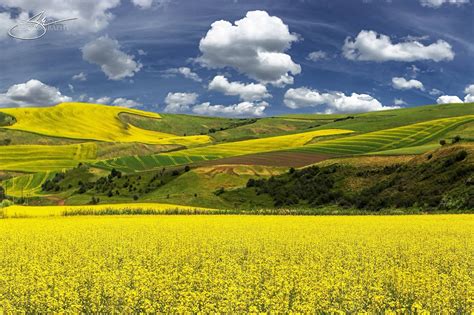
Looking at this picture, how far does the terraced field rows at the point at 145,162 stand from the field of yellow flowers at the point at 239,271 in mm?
76233

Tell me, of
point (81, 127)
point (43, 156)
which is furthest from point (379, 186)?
point (81, 127)

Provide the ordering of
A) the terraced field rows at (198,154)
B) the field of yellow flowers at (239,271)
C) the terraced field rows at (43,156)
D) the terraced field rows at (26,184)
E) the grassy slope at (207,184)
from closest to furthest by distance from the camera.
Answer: the field of yellow flowers at (239,271) < the grassy slope at (207,184) < the terraced field rows at (26,184) < the terraced field rows at (198,154) < the terraced field rows at (43,156)

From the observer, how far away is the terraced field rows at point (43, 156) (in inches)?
4461

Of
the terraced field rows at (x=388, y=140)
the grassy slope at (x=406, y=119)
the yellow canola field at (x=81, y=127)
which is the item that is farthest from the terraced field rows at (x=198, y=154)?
the yellow canola field at (x=81, y=127)

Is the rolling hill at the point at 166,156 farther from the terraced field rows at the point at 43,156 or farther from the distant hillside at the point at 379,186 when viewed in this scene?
the distant hillside at the point at 379,186

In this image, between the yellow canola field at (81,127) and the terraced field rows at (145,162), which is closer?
the terraced field rows at (145,162)

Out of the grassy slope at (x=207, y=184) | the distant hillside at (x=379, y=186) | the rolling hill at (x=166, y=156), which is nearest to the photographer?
the distant hillside at (x=379, y=186)

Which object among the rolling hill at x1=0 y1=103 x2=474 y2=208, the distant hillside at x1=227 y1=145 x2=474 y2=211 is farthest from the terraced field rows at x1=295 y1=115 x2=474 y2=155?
the distant hillside at x1=227 y1=145 x2=474 y2=211

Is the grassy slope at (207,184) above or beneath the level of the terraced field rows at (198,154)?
beneath

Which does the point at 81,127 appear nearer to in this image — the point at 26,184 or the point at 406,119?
the point at 26,184

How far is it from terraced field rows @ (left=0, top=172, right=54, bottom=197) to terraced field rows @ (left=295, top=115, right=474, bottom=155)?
58163 millimetres

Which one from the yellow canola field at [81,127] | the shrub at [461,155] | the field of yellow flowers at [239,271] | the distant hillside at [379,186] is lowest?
the field of yellow flowers at [239,271]

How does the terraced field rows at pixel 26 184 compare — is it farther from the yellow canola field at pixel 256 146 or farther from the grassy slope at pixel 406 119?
the grassy slope at pixel 406 119

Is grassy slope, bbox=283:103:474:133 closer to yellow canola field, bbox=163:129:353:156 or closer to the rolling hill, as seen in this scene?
the rolling hill
